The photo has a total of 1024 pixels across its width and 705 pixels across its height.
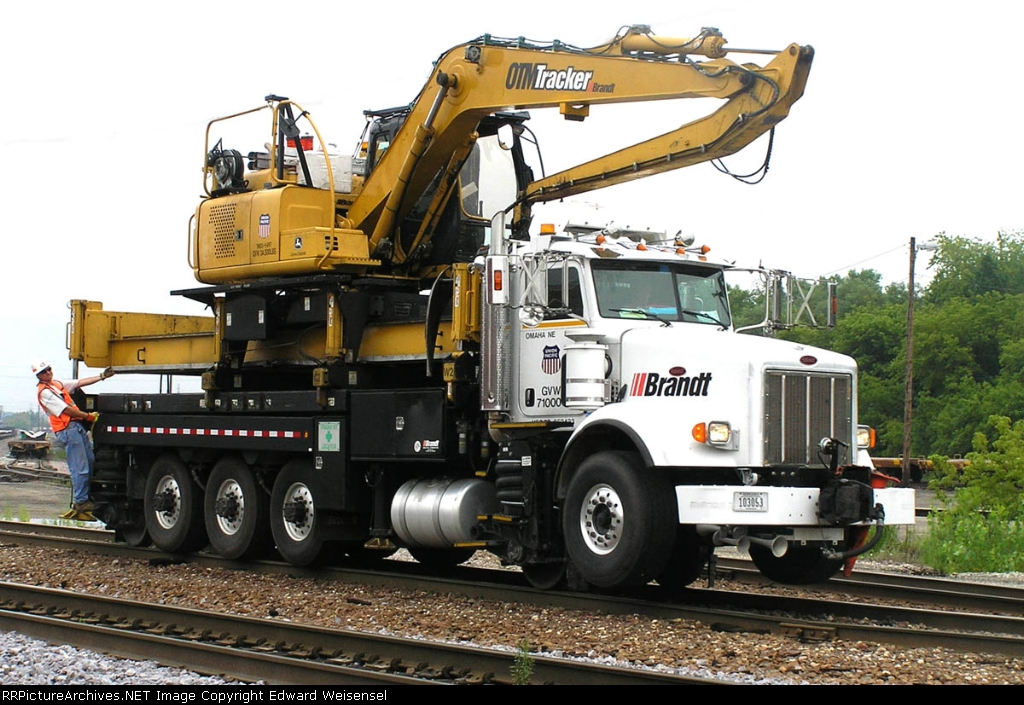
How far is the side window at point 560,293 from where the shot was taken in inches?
502

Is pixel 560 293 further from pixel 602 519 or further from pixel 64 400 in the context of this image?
pixel 64 400

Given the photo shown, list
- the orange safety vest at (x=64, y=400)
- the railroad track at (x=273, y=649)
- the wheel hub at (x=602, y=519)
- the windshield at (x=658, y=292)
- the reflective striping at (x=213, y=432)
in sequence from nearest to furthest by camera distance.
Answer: the railroad track at (x=273, y=649) < the wheel hub at (x=602, y=519) < the windshield at (x=658, y=292) < the reflective striping at (x=213, y=432) < the orange safety vest at (x=64, y=400)

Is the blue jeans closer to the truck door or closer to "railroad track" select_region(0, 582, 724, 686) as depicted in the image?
"railroad track" select_region(0, 582, 724, 686)

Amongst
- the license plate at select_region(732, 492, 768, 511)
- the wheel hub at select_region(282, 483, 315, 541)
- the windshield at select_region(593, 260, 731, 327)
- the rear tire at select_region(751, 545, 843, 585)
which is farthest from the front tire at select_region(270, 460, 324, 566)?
the license plate at select_region(732, 492, 768, 511)

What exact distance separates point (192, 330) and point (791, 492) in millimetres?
10005

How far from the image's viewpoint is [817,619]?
1168 centimetres

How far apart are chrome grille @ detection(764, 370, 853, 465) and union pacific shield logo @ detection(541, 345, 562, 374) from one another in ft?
7.19

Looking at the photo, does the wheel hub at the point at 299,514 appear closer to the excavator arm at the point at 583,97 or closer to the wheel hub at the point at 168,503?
the wheel hub at the point at 168,503

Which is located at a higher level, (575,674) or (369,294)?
(369,294)

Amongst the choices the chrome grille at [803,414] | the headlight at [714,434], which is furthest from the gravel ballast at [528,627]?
the chrome grille at [803,414]

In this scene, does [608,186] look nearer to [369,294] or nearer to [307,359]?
[369,294]

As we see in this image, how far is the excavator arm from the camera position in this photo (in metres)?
12.4

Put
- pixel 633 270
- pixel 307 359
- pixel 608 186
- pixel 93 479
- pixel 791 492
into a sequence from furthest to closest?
pixel 93 479
pixel 307 359
pixel 608 186
pixel 633 270
pixel 791 492

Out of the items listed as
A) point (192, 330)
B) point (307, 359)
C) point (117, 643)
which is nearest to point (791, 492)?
point (117, 643)
